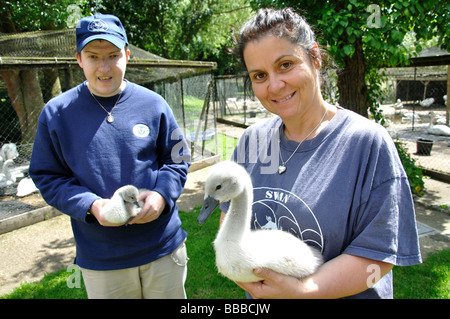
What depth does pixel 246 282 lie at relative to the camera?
5.34 feet

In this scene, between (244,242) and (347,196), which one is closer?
(347,196)

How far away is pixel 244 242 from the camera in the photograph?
163cm

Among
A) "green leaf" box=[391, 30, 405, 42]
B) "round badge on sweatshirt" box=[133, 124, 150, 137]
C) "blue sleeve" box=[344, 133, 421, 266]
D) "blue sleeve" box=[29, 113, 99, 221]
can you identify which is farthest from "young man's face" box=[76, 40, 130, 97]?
"green leaf" box=[391, 30, 405, 42]

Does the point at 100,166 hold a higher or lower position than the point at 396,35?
lower

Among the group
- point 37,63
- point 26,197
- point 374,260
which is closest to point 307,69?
point 374,260

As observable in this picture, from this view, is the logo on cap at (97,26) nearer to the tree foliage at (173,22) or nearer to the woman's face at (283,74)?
the woman's face at (283,74)

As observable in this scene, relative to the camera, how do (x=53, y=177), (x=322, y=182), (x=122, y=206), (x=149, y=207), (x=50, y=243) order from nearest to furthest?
(x=322, y=182)
(x=122, y=206)
(x=149, y=207)
(x=53, y=177)
(x=50, y=243)

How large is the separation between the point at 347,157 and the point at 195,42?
19.2 meters

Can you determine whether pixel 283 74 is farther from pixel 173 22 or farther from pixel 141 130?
pixel 173 22

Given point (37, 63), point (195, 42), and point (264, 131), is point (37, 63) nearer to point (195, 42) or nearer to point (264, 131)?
point (264, 131)

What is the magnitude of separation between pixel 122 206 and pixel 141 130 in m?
0.61

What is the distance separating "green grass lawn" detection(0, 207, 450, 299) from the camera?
372 centimetres

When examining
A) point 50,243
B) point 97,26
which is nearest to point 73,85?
point 50,243

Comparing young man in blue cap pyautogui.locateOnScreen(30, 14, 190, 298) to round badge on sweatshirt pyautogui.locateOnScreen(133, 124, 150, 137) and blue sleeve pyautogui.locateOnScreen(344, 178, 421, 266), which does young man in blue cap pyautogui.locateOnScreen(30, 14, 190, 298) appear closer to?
round badge on sweatshirt pyautogui.locateOnScreen(133, 124, 150, 137)
